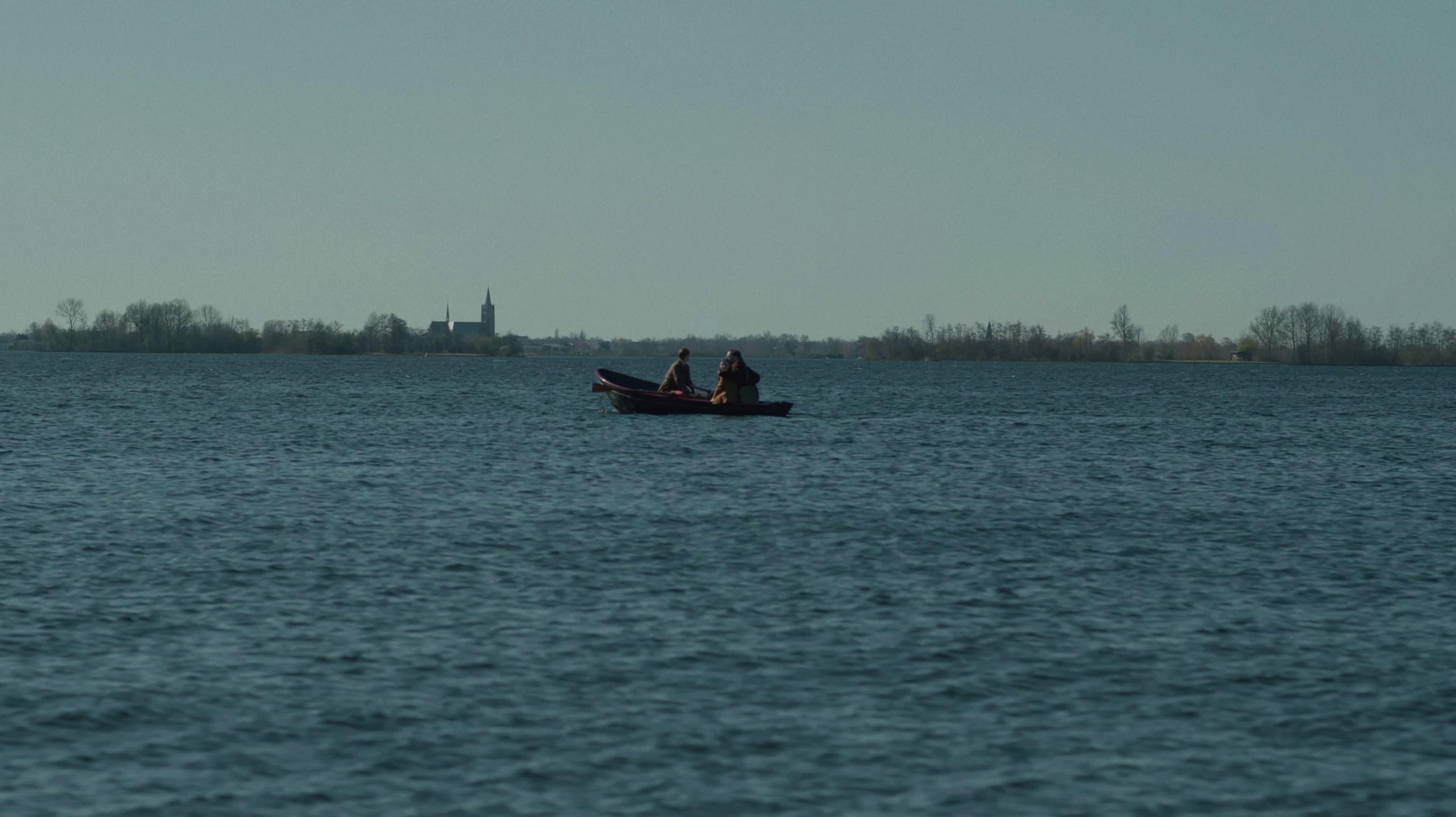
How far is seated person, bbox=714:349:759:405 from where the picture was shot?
5619cm

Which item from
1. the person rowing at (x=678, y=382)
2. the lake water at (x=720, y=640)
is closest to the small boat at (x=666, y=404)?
the person rowing at (x=678, y=382)

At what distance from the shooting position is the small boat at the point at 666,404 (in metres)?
57.0

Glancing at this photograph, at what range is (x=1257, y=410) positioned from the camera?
288 ft

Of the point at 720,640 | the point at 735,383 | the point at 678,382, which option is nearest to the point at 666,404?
the point at 678,382

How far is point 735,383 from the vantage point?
56.8 metres

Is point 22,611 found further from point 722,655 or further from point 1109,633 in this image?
point 1109,633

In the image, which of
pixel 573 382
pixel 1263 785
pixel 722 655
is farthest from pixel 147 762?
pixel 573 382

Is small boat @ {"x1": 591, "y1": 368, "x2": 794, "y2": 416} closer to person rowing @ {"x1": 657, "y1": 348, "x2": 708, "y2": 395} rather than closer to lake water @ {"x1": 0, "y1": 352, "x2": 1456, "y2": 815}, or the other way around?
person rowing @ {"x1": 657, "y1": 348, "x2": 708, "y2": 395}

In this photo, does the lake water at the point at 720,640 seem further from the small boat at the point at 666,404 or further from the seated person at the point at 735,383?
the small boat at the point at 666,404

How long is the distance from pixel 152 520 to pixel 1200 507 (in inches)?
793

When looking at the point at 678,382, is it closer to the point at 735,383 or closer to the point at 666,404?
the point at 666,404

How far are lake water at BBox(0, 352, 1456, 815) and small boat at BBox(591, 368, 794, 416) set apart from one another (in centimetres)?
1614

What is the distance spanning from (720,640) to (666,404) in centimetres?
4094

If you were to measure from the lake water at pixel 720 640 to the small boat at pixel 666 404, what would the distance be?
53.0 ft
